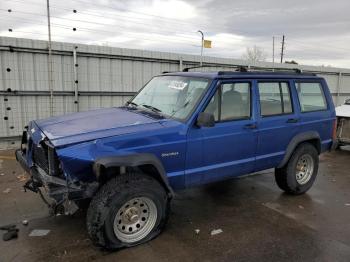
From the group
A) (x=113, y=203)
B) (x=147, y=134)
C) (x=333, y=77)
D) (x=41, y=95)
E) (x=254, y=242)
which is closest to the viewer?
(x=113, y=203)

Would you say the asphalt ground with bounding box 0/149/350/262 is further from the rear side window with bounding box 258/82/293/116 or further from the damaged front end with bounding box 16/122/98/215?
the rear side window with bounding box 258/82/293/116

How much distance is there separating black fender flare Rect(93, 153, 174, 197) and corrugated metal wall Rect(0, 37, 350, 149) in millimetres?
5940

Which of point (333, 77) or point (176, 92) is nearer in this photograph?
point (176, 92)

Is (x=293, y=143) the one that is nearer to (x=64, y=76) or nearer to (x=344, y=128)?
(x=344, y=128)

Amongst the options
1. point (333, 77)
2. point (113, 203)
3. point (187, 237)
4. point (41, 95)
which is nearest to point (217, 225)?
point (187, 237)

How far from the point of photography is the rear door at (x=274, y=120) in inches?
176

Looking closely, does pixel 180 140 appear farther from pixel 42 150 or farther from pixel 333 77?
pixel 333 77

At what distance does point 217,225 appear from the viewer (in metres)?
4.10

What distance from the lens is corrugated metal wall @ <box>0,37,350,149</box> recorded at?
777cm

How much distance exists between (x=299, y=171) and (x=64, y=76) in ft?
21.1

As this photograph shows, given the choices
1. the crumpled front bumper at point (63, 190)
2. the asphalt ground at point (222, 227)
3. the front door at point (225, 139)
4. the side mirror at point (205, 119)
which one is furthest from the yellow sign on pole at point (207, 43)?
the crumpled front bumper at point (63, 190)

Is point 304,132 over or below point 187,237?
over

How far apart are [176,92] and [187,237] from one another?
189cm

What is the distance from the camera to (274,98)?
4.70 m
